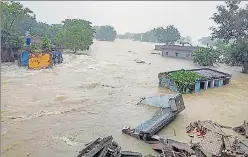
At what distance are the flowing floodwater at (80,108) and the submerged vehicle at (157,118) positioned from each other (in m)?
0.38

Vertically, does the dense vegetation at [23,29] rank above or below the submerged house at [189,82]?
above

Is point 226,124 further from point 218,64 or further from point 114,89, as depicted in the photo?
point 218,64

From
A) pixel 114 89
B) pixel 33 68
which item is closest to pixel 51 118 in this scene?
pixel 114 89

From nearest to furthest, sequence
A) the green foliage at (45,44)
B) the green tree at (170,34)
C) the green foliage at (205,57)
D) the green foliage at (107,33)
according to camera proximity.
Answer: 1. the green foliage at (45,44)
2. the green foliage at (205,57)
3. the green tree at (170,34)
4. the green foliage at (107,33)

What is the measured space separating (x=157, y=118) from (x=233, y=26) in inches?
1189

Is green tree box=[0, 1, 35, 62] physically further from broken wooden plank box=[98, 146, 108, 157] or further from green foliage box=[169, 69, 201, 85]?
broken wooden plank box=[98, 146, 108, 157]

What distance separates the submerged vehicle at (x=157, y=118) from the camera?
13.4 m

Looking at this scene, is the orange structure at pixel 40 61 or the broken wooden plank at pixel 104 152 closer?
the broken wooden plank at pixel 104 152

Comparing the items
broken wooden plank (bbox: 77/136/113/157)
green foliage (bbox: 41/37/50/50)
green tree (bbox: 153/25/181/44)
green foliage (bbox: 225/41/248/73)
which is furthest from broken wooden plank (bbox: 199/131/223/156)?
green tree (bbox: 153/25/181/44)

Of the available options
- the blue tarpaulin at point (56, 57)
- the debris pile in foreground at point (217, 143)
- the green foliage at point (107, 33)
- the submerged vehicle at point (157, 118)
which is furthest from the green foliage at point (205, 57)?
the green foliage at point (107, 33)

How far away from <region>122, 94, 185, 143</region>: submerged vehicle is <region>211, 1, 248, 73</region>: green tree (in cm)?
2252

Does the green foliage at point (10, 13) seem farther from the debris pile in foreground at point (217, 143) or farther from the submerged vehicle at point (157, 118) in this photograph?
the debris pile in foreground at point (217, 143)

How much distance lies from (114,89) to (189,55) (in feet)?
107

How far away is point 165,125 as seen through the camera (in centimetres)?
1555
